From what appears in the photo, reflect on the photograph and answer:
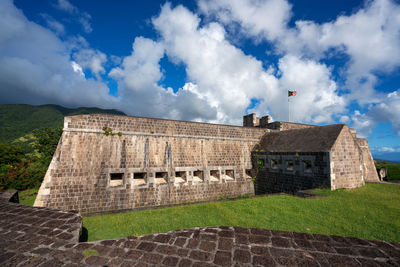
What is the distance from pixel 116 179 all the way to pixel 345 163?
14.6 meters

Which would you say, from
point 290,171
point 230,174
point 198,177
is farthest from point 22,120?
point 290,171

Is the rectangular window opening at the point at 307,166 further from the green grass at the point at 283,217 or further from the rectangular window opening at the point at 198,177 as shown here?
the rectangular window opening at the point at 198,177

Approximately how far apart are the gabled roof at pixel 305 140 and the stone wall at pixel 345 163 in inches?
15.8

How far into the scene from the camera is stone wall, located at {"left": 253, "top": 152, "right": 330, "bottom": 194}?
10359mm

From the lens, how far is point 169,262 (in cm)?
293

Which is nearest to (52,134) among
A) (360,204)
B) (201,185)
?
(201,185)

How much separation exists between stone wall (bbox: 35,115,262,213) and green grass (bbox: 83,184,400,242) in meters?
2.47

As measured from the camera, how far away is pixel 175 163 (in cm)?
1213

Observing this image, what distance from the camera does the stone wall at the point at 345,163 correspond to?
10.1 m

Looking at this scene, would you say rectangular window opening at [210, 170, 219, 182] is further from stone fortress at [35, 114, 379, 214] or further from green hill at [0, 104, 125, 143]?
green hill at [0, 104, 125, 143]

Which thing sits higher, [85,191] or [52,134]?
[52,134]

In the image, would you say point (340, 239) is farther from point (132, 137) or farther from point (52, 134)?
point (52, 134)

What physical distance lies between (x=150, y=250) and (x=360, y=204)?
9.21 meters

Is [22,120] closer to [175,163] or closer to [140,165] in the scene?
[140,165]
